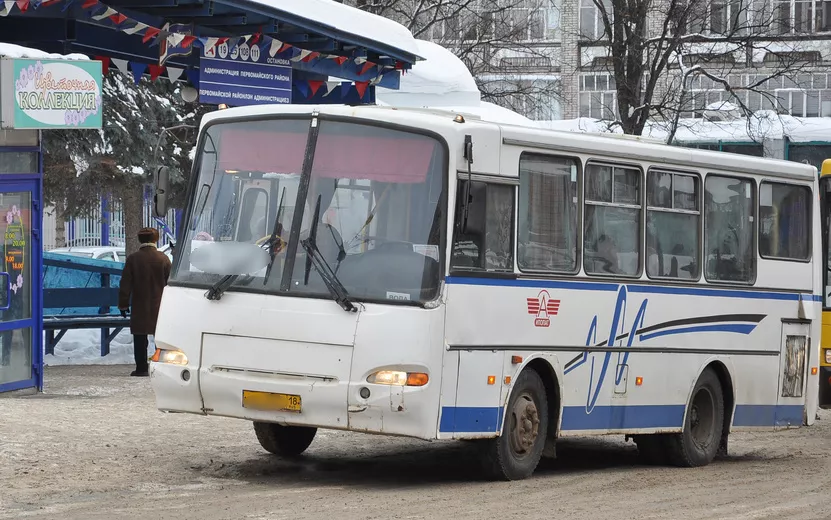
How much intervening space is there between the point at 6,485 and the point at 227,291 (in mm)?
1882

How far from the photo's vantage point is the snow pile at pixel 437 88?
1952 centimetres

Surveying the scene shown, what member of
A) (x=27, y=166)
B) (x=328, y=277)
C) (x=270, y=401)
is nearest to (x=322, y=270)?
(x=328, y=277)

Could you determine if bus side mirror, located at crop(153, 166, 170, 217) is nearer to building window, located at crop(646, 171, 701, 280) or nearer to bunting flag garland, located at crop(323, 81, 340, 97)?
building window, located at crop(646, 171, 701, 280)

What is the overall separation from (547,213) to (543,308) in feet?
2.25

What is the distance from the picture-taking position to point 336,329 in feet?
33.8

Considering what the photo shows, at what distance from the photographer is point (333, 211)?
10.6 metres

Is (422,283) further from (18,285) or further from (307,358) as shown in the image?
(18,285)

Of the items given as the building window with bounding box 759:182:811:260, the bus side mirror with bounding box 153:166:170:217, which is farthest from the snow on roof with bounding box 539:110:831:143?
the bus side mirror with bounding box 153:166:170:217

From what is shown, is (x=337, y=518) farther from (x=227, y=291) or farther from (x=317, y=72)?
(x=317, y=72)

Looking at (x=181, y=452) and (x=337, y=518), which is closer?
(x=337, y=518)

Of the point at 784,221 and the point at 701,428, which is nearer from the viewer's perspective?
the point at 701,428

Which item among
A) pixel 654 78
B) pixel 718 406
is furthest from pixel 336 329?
pixel 654 78

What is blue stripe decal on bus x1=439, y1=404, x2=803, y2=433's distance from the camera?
10.5 m

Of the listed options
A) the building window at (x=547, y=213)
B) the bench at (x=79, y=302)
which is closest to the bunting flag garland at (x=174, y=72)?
the bench at (x=79, y=302)
